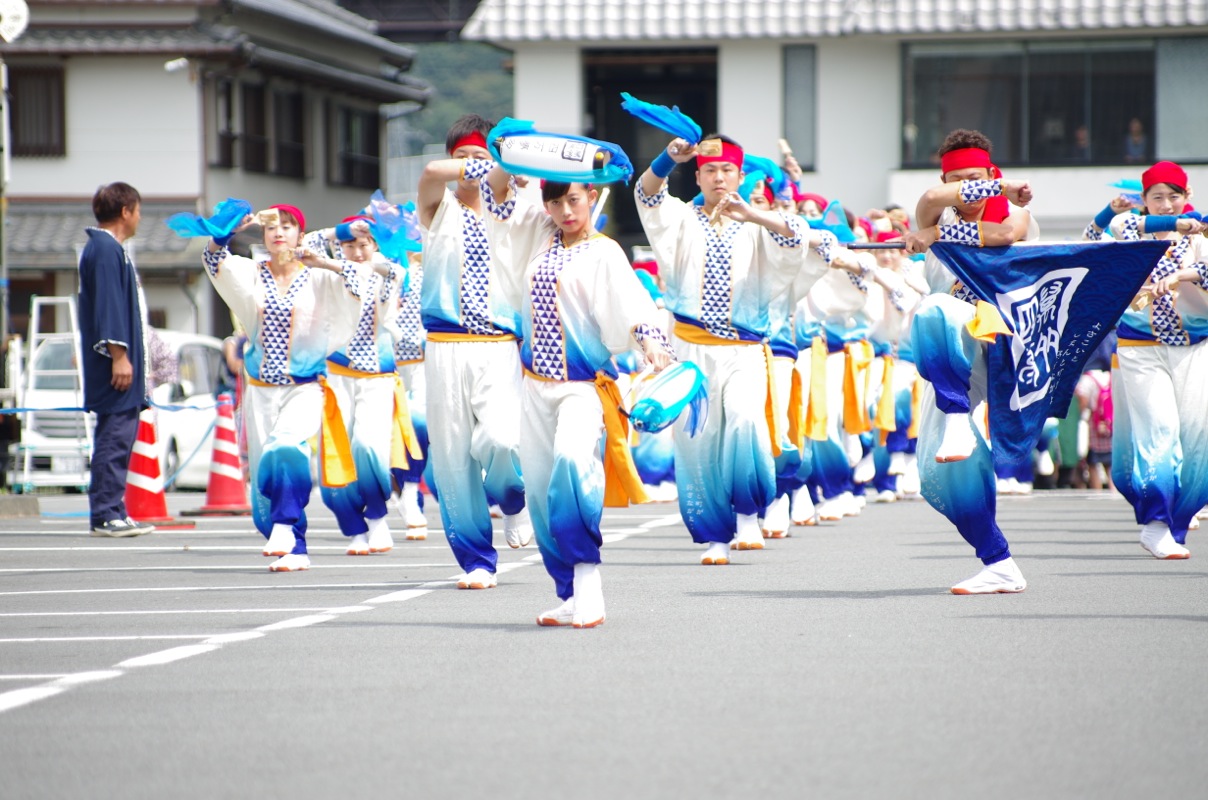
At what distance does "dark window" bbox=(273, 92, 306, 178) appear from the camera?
3819 cm

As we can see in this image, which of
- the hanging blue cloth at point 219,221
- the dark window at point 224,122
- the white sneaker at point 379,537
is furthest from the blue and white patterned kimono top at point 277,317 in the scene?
the dark window at point 224,122

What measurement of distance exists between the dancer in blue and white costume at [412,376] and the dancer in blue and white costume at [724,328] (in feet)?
9.54

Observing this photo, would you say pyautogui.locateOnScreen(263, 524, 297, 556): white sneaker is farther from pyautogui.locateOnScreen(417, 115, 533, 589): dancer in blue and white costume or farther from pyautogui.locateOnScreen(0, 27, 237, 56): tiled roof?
pyautogui.locateOnScreen(0, 27, 237, 56): tiled roof

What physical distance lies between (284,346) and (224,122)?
25519 millimetres

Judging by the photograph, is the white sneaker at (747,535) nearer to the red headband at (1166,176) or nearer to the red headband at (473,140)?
the red headband at (1166,176)

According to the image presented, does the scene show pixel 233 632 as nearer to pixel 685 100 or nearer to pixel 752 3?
pixel 752 3

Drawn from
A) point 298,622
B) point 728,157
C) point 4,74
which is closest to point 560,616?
point 298,622

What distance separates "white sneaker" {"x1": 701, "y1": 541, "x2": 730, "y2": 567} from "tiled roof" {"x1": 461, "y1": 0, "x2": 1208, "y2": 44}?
19.5 m

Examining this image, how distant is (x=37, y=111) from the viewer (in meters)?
34.4

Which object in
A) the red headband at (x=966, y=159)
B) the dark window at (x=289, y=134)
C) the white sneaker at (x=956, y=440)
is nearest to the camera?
the white sneaker at (x=956, y=440)

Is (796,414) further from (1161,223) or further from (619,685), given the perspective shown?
(619,685)

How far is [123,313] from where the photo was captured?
12.4m

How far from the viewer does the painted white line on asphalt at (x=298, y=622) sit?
25.6 feet

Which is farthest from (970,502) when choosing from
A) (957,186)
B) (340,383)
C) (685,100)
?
(685,100)
